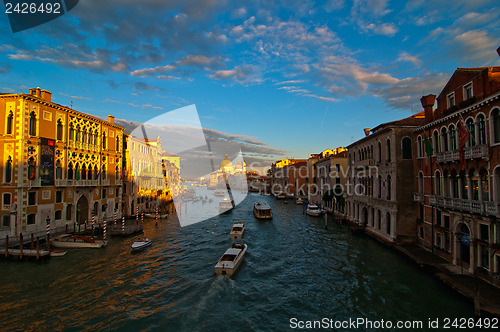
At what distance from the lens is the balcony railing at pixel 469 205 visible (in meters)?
14.2

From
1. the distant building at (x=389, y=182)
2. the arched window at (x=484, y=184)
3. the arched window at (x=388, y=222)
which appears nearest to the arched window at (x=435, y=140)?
the distant building at (x=389, y=182)

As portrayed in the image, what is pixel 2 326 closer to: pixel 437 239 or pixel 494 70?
pixel 437 239

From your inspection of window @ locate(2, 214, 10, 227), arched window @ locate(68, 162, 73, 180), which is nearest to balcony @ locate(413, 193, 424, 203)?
arched window @ locate(68, 162, 73, 180)

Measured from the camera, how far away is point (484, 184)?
15609mm

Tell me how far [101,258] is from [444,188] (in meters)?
26.8

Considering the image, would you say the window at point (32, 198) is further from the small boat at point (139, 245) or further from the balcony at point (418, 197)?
the balcony at point (418, 197)

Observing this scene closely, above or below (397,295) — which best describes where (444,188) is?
above

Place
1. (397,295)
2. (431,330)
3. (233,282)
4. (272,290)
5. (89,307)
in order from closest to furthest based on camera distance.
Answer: (431,330), (89,307), (397,295), (272,290), (233,282)

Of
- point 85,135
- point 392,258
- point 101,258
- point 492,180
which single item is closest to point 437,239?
point 392,258

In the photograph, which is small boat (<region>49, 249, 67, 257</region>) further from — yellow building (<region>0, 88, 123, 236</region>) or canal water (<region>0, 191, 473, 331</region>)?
yellow building (<region>0, 88, 123, 236</region>)

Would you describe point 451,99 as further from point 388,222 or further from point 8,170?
point 8,170

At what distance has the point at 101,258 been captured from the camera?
2262cm

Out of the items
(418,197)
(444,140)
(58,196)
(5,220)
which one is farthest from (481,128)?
(5,220)

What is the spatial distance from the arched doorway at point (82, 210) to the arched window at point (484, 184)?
3704 cm
